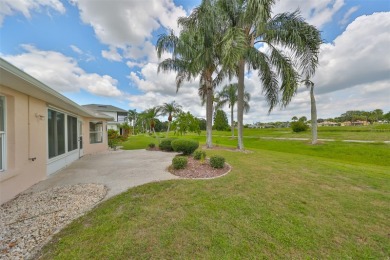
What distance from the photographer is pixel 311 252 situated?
2.36 m

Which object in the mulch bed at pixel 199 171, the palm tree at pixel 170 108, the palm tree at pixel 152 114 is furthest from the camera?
the palm tree at pixel 152 114

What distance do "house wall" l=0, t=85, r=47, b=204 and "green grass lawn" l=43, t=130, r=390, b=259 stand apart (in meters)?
2.58

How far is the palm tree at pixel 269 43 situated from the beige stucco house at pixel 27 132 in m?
7.79

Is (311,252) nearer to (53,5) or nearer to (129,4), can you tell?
(53,5)

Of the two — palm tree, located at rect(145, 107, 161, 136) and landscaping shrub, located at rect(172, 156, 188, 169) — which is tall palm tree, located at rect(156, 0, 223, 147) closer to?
palm tree, located at rect(145, 107, 161, 136)

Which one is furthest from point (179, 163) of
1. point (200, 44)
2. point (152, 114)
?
point (152, 114)

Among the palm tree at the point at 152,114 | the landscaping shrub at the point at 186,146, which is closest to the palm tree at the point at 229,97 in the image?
the palm tree at the point at 152,114

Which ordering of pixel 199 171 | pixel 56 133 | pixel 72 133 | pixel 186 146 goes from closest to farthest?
pixel 199 171
pixel 56 133
pixel 72 133
pixel 186 146

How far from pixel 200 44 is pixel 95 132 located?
32.6ft

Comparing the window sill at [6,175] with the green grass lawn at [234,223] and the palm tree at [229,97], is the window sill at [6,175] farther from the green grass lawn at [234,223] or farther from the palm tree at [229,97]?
the palm tree at [229,97]

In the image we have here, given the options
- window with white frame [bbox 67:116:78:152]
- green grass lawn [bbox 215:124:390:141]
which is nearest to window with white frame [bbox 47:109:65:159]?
window with white frame [bbox 67:116:78:152]

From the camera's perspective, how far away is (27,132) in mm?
4824

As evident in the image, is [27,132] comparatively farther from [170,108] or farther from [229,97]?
[229,97]

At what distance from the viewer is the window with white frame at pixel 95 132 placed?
12086 millimetres
